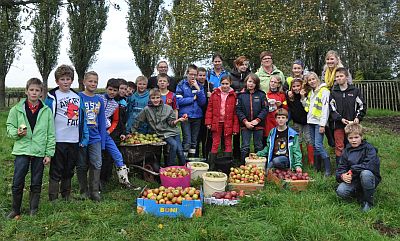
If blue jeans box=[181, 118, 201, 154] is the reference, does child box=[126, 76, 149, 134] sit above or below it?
above

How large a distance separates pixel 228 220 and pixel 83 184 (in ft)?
7.69

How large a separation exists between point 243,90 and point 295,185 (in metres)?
2.18

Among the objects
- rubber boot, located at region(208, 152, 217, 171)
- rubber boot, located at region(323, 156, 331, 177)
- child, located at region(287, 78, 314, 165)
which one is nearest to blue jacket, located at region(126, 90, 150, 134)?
rubber boot, located at region(208, 152, 217, 171)

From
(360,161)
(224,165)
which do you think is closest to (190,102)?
(224,165)

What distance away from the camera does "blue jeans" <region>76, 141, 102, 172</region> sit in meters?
5.46

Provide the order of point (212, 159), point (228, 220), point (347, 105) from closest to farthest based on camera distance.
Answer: point (228, 220), point (347, 105), point (212, 159)

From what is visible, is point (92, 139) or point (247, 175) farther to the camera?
point (247, 175)

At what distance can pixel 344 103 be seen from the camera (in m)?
6.45

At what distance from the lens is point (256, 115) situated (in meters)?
6.99

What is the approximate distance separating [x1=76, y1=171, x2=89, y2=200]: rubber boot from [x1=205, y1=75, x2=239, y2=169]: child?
2.43m

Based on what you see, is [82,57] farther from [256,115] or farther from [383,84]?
[256,115]

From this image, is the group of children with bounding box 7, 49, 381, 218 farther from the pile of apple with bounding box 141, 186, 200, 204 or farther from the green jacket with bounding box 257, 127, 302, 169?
the pile of apple with bounding box 141, 186, 200, 204

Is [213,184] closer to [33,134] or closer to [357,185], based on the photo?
[357,185]

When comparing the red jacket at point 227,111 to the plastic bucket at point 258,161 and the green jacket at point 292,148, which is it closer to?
the green jacket at point 292,148
